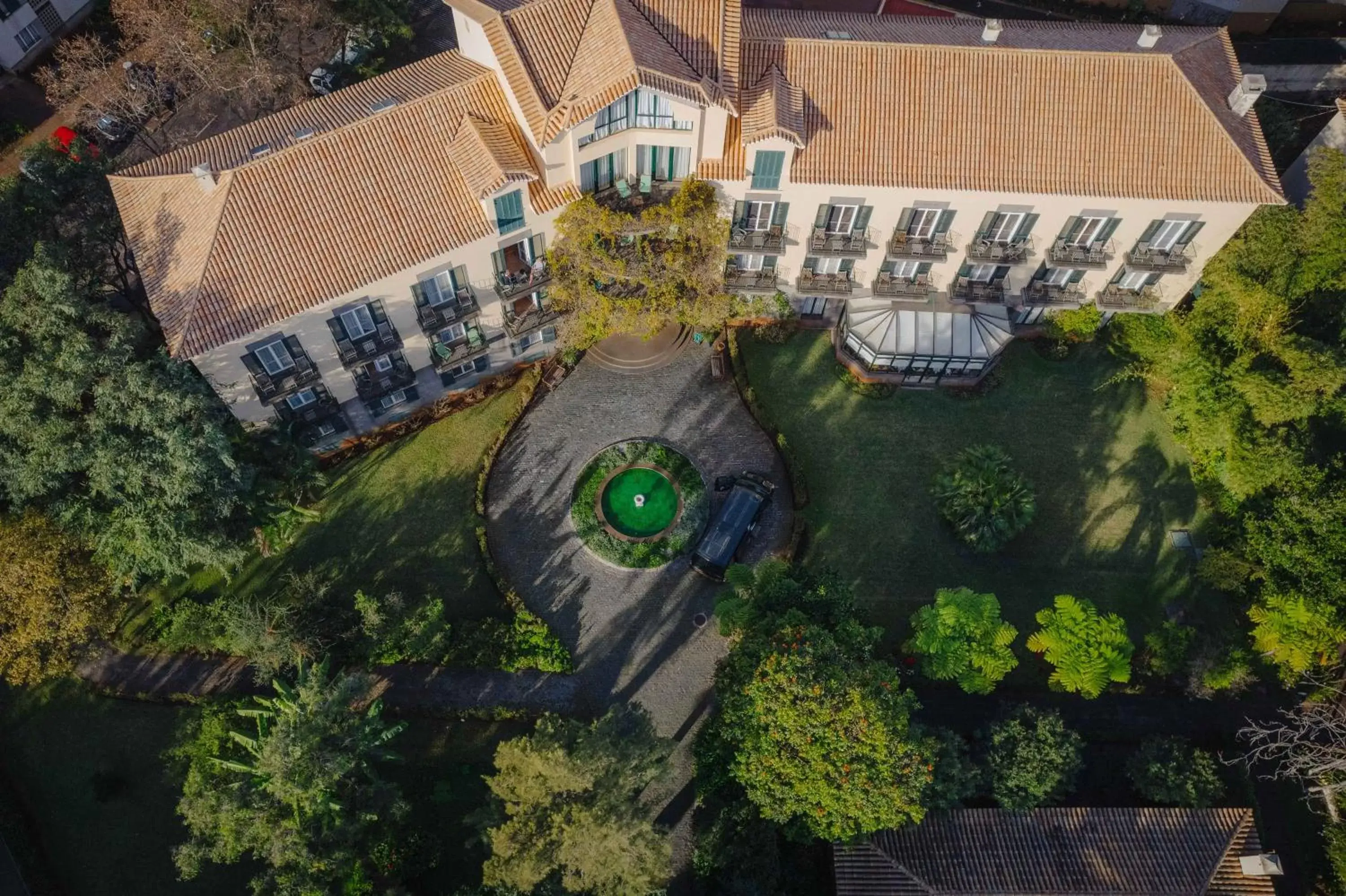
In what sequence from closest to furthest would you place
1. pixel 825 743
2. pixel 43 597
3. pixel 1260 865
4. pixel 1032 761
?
pixel 825 743, pixel 43 597, pixel 1260 865, pixel 1032 761

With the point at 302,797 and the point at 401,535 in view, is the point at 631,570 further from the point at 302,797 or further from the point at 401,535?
the point at 302,797

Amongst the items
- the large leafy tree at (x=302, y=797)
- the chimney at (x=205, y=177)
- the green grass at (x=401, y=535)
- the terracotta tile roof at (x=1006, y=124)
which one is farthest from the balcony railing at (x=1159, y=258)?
the chimney at (x=205, y=177)

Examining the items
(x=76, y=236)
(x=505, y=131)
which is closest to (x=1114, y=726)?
(x=505, y=131)

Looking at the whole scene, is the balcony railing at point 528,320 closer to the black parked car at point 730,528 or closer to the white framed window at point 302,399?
the white framed window at point 302,399

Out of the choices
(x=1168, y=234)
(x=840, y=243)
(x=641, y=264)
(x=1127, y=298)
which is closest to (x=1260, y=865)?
(x=1127, y=298)

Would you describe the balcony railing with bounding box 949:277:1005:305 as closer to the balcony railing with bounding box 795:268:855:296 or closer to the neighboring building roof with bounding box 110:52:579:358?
the balcony railing with bounding box 795:268:855:296

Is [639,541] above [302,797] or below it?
below
